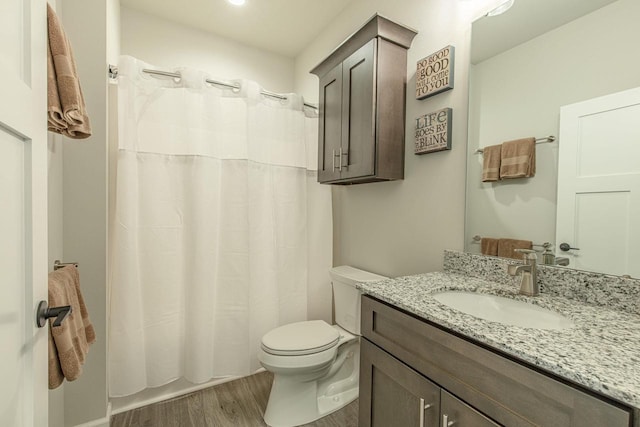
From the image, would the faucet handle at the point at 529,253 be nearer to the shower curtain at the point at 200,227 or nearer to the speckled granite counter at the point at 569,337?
the speckled granite counter at the point at 569,337

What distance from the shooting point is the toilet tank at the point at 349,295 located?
1.66 m

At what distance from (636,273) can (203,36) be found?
2857mm

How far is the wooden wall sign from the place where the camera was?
1.34 m

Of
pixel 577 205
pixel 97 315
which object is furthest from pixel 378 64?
pixel 97 315

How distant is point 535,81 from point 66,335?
191 centimetres

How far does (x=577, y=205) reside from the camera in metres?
0.96

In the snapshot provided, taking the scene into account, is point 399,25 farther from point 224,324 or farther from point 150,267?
point 224,324

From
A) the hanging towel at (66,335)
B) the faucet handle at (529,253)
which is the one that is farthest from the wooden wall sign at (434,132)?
the hanging towel at (66,335)

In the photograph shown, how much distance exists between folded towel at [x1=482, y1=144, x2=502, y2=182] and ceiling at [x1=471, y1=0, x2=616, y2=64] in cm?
41

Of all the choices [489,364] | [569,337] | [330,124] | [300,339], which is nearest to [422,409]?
[489,364]

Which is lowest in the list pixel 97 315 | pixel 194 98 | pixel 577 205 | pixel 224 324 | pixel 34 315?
pixel 224 324

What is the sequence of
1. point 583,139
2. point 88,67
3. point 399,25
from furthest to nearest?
point 399,25, point 88,67, point 583,139

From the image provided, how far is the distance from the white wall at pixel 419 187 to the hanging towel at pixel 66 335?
57.8 inches

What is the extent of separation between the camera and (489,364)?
0.67 meters
